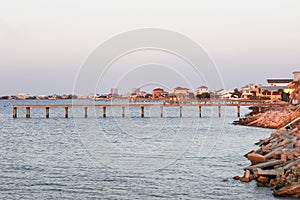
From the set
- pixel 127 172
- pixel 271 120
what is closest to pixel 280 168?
pixel 127 172

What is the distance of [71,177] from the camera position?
27.6 meters

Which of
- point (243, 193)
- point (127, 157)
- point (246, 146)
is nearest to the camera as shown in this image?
point (243, 193)

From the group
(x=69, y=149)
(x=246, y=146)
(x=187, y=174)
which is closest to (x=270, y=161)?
(x=187, y=174)

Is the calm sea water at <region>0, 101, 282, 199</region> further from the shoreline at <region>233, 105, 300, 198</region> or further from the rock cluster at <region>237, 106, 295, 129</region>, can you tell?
the rock cluster at <region>237, 106, 295, 129</region>

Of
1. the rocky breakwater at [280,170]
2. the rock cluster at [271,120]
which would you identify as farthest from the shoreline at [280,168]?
the rock cluster at [271,120]

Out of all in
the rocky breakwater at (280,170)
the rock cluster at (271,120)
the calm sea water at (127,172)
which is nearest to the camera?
the rocky breakwater at (280,170)

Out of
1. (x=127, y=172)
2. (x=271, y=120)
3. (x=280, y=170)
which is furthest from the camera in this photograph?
(x=271, y=120)

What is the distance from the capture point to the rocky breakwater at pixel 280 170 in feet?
69.0

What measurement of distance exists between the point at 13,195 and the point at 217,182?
30.6 feet

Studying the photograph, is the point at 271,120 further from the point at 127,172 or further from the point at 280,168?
the point at 280,168

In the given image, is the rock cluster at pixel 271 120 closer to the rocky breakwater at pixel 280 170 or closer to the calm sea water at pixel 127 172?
the calm sea water at pixel 127 172

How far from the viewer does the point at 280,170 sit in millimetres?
22812

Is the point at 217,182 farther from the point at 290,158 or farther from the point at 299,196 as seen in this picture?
the point at 299,196

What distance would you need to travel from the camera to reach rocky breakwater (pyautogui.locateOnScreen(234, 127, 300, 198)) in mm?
21031
